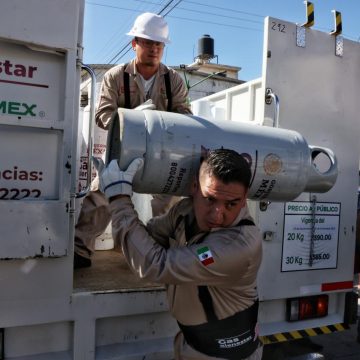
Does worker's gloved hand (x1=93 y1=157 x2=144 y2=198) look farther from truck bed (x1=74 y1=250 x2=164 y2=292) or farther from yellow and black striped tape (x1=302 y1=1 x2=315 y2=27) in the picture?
yellow and black striped tape (x1=302 y1=1 x2=315 y2=27)

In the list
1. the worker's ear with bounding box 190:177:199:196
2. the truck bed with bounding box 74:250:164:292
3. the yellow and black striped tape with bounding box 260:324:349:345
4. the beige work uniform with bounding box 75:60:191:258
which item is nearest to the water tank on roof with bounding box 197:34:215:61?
the beige work uniform with bounding box 75:60:191:258

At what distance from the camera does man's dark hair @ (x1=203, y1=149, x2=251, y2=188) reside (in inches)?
62.4

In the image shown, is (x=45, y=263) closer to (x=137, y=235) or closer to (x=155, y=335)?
(x=137, y=235)

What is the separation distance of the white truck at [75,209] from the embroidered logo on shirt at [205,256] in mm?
544

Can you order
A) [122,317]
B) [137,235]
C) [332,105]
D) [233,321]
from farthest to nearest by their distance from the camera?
[332,105]
[122,317]
[233,321]
[137,235]

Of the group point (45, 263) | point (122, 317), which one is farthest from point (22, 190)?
point (122, 317)

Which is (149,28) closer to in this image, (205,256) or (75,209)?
(75,209)

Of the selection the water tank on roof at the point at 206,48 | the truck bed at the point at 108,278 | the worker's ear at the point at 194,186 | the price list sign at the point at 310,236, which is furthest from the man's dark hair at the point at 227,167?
the water tank on roof at the point at 206,48

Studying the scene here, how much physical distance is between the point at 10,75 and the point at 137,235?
848mm

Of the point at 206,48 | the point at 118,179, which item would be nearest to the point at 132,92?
the point at 118,179

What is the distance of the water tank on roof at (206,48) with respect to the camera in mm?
8328

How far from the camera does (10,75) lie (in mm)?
1781

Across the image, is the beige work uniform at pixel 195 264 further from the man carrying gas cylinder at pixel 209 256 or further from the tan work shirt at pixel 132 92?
the tan work shirt at pixel 132 92

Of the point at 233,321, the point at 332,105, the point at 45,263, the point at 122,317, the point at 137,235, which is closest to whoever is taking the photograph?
the point at 137,235
